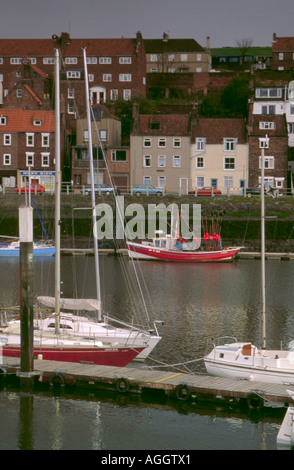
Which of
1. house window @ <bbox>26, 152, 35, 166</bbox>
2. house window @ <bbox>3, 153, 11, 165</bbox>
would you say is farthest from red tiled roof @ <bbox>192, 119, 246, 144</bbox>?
house window @ <bbox>3, 153, 11, 165</bbox>

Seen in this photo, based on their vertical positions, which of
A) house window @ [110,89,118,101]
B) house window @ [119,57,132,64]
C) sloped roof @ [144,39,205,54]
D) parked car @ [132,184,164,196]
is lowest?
parked car @ [132,184,164,196]

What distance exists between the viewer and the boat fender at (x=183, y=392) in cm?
2584

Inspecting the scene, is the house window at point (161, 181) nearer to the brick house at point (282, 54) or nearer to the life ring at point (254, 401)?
the brick house at point (282, 54)

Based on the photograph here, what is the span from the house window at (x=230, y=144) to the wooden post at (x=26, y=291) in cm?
6852

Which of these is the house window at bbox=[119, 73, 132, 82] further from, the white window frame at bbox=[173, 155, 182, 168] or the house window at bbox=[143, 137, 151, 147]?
the white window frame at bbox=[173, 155, 182, 168]

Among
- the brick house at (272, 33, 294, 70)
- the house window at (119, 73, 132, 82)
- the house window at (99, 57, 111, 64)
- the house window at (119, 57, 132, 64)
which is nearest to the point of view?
the house window at (119, 57, 132, 64)

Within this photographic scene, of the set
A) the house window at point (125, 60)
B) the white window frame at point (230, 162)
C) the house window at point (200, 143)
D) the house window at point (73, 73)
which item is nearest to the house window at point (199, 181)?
the white window frame at point (230, 162)

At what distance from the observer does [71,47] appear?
12012 centimetres

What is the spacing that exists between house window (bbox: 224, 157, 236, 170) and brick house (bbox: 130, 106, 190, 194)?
15.3ft

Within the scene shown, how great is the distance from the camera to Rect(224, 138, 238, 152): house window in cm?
9350

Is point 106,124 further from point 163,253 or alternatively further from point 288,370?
point 288,370

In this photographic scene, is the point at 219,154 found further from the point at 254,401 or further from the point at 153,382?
the point at 254,401

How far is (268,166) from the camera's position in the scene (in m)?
92.6
